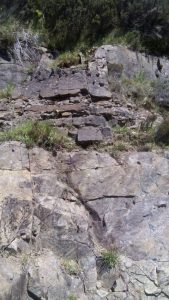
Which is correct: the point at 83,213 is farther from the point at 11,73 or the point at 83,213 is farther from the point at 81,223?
the point at 11,73

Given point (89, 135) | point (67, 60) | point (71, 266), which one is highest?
point (67, 60)

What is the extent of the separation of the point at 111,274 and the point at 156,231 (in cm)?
86

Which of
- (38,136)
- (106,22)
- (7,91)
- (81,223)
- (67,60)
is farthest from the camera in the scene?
(106,22)

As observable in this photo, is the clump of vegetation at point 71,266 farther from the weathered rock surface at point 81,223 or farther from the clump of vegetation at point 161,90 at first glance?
the clump of vegetation at point 161,90

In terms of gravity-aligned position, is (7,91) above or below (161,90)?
below

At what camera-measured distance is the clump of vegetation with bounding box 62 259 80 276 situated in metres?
5.41

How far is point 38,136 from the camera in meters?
6.94

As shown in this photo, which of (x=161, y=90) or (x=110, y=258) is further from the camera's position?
(x=161, y=90)

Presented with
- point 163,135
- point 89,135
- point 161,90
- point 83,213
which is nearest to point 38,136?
point 89,135

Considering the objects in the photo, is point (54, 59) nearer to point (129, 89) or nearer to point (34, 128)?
point (129, 89)

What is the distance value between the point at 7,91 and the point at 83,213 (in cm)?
334

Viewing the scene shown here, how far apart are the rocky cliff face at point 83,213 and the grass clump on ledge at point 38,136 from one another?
0.13 metres

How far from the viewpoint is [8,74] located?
8.97 meters

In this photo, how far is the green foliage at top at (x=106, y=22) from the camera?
960cm
